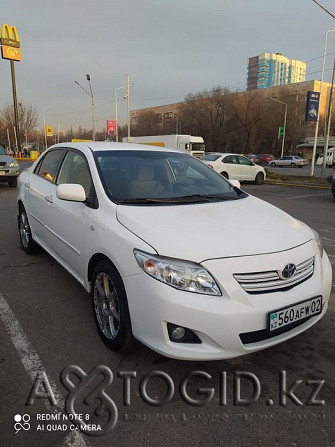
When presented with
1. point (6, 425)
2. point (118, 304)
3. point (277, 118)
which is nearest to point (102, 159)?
point (118, 304)

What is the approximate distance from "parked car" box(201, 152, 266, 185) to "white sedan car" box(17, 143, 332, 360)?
1233cm

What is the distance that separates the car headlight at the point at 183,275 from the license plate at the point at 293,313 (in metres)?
0.41

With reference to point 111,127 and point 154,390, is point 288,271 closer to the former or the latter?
point 154,390

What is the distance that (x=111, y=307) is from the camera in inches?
110

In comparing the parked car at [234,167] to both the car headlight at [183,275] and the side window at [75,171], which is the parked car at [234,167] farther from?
the car headlight at [183,275]

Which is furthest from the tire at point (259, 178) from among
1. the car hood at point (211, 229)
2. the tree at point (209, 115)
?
the tree at point (209, 115)

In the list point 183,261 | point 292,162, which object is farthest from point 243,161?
point 292,162

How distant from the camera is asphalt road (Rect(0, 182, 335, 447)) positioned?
2.05m

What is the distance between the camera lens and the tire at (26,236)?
5059 millimetres

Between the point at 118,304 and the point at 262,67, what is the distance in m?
74.2

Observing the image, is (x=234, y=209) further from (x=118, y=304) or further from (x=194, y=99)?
(x=194, y=99)

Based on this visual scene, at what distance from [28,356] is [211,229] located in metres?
1.73

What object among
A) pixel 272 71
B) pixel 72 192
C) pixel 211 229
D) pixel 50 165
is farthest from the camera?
pixel 272 71

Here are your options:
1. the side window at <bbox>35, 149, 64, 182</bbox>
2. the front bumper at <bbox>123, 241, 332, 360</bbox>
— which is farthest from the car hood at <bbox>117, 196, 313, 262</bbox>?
the side window at <bbox>35, 149, 64, 182</bbox>
